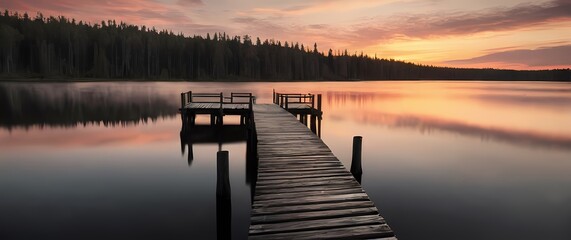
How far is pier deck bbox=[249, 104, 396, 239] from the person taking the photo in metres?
6.04

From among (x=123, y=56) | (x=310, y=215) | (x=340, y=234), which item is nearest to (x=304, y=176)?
(x=310, y=215)

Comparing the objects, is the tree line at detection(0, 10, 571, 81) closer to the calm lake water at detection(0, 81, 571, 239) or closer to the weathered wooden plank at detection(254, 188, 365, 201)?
the calm lake water at detection(0, 81, 571, 239)

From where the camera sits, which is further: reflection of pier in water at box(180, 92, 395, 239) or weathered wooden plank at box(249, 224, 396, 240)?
reflection of pier in water at box(180, 92, 395, 239)

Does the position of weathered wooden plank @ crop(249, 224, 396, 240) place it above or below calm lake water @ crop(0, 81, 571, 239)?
above

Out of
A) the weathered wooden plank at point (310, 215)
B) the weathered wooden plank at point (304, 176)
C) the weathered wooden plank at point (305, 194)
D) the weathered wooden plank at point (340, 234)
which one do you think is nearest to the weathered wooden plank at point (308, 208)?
the weathered wooden plank at point (310, 215)

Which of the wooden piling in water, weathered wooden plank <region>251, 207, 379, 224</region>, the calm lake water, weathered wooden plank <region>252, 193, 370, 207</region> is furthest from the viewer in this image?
the calm lake water

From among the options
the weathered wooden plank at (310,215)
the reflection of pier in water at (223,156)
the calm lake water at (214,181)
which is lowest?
the calm lake water at (214,181)

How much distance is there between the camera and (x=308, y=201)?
23.6 ft

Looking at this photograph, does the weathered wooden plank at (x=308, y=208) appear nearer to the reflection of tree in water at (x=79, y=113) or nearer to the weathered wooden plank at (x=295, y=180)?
the weathered wooden plank at (x=295, y=180)

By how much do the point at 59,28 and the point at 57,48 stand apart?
12.4 m

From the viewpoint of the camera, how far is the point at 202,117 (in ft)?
117

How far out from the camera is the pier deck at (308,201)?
238 inches

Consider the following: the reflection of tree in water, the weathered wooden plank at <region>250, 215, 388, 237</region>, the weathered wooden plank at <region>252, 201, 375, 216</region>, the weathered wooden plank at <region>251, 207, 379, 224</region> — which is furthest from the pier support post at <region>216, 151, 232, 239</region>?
the reflection of tree in water

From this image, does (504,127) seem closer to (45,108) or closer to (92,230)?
(92,230)
